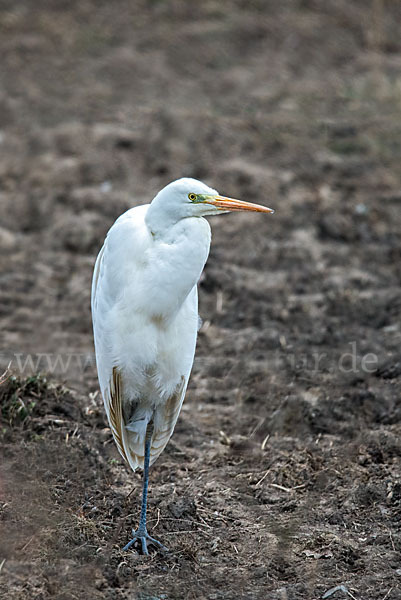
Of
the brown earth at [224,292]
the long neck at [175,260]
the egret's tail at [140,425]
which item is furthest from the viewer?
the egret's tail at [140,425]

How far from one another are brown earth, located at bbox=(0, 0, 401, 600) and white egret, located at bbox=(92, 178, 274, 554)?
44 cm

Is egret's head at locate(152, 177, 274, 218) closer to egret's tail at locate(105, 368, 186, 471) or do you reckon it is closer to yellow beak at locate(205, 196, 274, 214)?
yellow beak at locate(205, 196, 274, 214)

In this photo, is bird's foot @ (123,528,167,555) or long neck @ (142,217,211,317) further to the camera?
bird's foot @ (123,528,167,555)

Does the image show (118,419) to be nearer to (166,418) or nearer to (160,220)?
(166,418)

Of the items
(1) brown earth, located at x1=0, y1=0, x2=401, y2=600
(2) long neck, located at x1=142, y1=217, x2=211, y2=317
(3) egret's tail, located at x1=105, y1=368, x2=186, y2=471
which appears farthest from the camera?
(3) egret's tail, located at x1=105, y1=368, x2=186, y2=471

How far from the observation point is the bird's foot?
384cm

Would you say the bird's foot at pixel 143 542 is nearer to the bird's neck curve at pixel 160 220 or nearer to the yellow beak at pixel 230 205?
the bird's neck curve at pixel 160 220

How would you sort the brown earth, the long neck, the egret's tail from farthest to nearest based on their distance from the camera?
the egret's tail < the brown earth < the long neck

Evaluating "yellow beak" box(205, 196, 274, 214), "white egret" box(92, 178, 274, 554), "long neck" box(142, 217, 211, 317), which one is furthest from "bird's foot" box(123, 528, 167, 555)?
"yellow beak" box(205, 196, 274, 214)

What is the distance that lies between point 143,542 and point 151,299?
1097 mm

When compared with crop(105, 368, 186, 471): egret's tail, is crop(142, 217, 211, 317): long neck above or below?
above

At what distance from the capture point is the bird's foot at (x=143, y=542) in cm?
384

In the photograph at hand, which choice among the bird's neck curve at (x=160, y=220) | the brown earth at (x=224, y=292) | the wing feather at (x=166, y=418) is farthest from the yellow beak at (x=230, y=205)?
the brown earth at (x=224, y=292)

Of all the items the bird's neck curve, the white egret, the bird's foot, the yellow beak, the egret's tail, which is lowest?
the bird's foot
